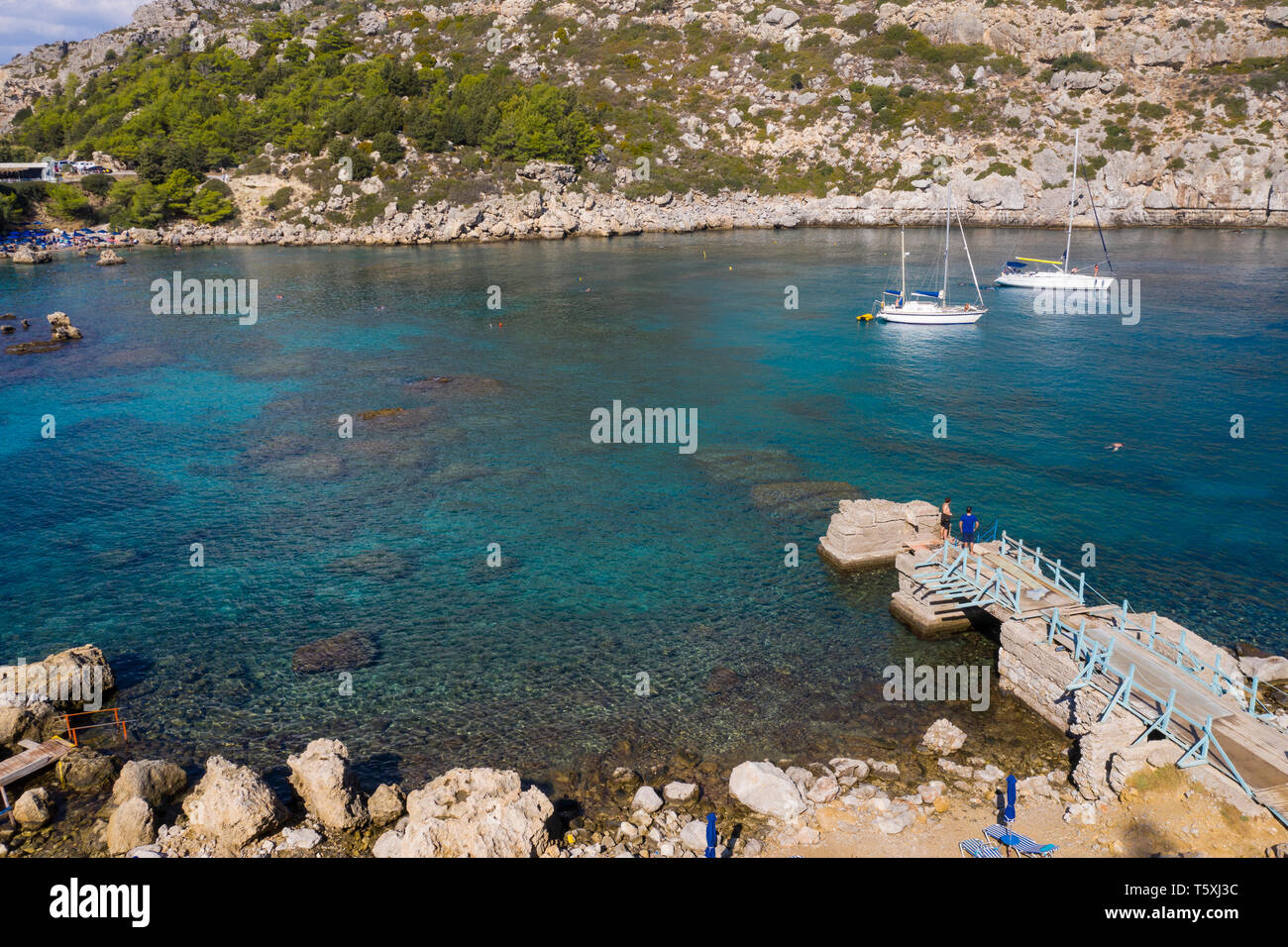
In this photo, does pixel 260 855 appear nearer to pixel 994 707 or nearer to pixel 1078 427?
pixel 994 707

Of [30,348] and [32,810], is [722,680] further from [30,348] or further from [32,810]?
[30,348]

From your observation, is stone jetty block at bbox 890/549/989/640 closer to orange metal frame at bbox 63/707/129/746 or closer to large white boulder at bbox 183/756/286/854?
large white boulder at bbox 183/756/286/854

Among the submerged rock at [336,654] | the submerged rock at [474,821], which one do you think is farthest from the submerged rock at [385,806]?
the submerged rock at [336,654]

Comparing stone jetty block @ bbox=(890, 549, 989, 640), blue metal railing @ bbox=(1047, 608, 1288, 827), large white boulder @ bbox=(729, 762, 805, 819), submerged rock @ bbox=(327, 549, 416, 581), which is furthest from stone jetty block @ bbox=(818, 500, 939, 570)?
submerged rock @ bbox=(327, 549, 416, 581)

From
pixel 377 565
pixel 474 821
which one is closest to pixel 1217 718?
pixel 474 821

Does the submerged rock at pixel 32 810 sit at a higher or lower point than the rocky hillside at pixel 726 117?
lower

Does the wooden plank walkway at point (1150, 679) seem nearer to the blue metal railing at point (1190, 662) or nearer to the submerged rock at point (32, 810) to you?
the blue metal railing at point (1190, 662)
